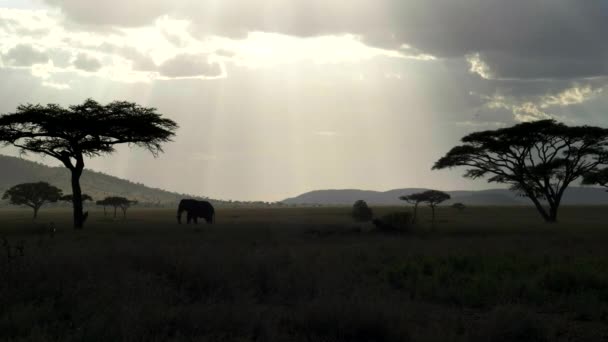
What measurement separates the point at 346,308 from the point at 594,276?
7918mm

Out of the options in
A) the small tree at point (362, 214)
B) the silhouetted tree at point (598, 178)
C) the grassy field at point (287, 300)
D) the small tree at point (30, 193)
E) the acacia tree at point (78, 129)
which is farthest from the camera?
the small tree at point (30, 193)

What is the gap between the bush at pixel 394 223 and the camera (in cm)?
3497

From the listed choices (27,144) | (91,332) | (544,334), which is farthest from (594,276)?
(27,144)

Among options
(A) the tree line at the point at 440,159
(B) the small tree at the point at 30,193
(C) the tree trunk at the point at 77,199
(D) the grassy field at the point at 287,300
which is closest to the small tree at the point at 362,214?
(A) the tree line at the point at 440,159

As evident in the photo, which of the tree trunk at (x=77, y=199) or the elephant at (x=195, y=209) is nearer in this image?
the tree trunk at (x=77, y=199)

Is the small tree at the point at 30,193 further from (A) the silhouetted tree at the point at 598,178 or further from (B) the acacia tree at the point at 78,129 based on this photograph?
(A) the silhouetted tree at the point at 598,178

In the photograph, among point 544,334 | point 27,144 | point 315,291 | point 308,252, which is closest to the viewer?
point 544,334

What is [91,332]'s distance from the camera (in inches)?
277

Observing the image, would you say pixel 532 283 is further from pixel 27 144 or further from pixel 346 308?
pixel 27 144

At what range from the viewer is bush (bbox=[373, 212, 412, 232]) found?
3497cm

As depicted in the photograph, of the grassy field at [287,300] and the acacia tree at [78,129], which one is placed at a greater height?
the acacia tree at [78,129]

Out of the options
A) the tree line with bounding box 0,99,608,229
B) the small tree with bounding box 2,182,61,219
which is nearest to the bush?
the tree line with bounding box 0,99,608,229

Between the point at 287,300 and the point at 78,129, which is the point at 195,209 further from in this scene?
the point at 287,300

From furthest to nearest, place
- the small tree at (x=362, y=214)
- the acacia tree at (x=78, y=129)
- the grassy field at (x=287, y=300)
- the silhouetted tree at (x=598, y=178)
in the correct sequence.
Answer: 1. the small tree at (x=362, y=214)
2. the silhouetted tree at (x=598, y=178)
3. the acacia tree at (x=78, y=129)
4. the grassy field at (x=287, y=300)
